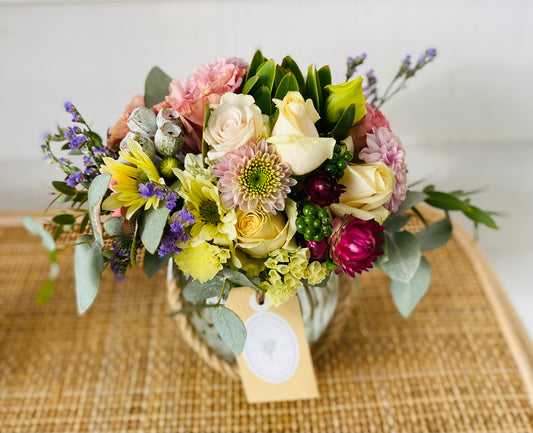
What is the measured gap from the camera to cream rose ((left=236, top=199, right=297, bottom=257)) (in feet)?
1.48

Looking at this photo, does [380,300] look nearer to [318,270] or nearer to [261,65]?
[318,270]

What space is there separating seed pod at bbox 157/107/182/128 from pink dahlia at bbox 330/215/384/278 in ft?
0.67

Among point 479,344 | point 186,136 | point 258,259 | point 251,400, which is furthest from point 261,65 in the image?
point 479,344

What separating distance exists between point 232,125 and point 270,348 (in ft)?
1.11

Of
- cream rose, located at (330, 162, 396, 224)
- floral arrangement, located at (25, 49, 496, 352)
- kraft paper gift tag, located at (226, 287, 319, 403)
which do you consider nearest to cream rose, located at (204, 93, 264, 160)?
floral arrangement, located at (25, 49, 496, 352)

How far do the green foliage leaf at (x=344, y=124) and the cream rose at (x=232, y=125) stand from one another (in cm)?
8

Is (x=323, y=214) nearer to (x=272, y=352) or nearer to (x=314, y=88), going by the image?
(x=314, y=88)

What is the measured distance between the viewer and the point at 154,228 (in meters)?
0.46

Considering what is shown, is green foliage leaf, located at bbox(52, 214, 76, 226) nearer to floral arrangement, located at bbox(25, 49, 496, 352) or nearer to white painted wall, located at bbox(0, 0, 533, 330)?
floral arrangement, located at bbox(25, 49, 496, 352)

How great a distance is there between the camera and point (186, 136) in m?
0.50

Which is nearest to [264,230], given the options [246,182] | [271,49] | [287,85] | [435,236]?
[246,182]

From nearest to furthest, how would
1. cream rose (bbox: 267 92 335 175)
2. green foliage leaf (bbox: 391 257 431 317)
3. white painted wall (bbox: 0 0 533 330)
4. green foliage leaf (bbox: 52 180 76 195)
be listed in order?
cream rose (bbox: 267 92 335 175) → green foliage leaf (bbox: 52 180 76 195) → green foliage leaf (bbox: 391 257 431 317) → white painted wall (bbox: 0 0 533 330)

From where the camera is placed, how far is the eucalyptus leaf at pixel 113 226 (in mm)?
489

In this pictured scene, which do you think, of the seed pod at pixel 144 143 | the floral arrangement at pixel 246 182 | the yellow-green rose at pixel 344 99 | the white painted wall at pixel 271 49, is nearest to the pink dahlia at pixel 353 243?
the floral arrangement at pixel 246 182
